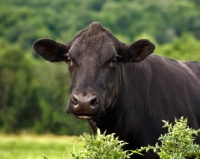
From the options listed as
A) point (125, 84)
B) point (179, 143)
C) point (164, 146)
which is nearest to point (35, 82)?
point (125, 84)

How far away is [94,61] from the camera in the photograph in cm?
927

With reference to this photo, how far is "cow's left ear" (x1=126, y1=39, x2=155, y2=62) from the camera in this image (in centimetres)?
991

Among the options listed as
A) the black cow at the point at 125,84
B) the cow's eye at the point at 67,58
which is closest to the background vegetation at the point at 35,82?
the black cow at the point at 125,84

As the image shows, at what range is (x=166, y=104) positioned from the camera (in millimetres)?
10133

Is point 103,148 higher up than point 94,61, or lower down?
lower down

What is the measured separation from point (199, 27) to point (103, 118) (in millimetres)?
171208

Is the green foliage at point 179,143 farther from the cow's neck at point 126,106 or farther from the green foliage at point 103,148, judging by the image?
the cow's neck at point 126,106

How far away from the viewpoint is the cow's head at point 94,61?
28.4 feet

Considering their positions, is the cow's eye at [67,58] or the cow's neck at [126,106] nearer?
the cow's eye at [67,58]

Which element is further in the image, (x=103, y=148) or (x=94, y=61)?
(x=94, y=61)

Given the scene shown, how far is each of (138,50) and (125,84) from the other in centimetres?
59

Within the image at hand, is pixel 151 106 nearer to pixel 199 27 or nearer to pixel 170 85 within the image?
pixel 170 85

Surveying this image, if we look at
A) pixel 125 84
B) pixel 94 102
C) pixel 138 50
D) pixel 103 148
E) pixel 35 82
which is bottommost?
pixel 103 148

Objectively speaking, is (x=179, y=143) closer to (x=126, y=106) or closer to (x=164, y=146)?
(x=164, y=146)
